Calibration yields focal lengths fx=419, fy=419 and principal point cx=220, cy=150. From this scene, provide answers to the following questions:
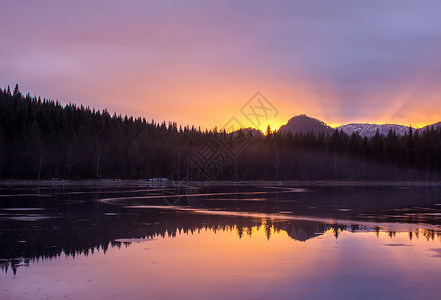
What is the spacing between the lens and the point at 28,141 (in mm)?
96125

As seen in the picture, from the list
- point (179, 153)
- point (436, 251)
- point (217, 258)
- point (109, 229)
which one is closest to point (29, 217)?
point (109, 229)

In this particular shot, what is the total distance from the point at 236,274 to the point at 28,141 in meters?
95.0

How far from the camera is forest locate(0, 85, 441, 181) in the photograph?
326 feet

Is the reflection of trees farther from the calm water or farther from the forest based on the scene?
the forest

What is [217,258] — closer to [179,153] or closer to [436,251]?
[436,251]

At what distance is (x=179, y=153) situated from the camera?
117 metres

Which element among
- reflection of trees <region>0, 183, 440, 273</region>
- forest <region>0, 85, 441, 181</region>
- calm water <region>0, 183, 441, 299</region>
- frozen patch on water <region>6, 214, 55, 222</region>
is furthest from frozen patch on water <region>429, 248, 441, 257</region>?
forest <region>0, 85, 441, 181</region>

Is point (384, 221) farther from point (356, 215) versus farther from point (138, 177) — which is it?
point (138, 177)

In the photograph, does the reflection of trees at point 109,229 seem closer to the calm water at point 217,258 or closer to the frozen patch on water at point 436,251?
the calm water at point 217,258

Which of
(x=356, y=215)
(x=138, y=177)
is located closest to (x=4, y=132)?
(x=138, y=177)

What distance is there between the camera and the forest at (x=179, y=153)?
9938 centimetres

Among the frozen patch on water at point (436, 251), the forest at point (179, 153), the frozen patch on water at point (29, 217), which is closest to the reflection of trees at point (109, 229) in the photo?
the frozen patch on water at point (29, 217)

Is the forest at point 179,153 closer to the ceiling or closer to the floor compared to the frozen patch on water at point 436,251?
closer to the ceiling

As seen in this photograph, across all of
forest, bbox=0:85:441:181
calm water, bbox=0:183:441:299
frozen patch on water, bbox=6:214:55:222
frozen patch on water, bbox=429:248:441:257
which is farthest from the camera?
forest, bbox=0:85:441:181
